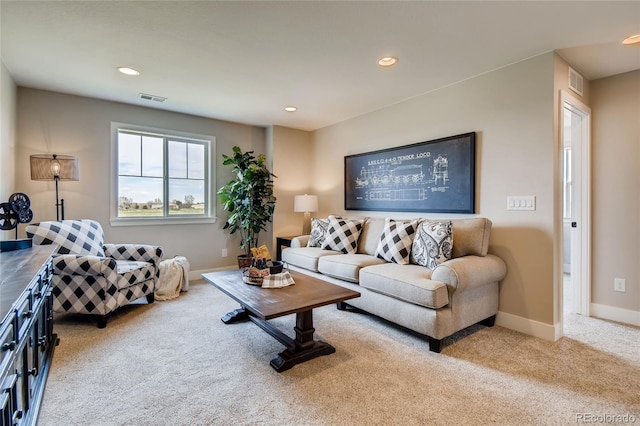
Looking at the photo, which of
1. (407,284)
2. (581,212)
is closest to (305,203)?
(407,284)

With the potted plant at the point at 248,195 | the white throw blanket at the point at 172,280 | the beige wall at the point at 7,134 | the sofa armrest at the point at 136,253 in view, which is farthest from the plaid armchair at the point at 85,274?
the potted plant at the point at 248,195

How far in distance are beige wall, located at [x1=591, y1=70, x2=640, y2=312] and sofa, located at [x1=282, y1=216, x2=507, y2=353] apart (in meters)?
1.16

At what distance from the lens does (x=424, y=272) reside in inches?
107

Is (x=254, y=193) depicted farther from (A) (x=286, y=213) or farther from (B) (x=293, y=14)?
(B) (x=293, y=14)

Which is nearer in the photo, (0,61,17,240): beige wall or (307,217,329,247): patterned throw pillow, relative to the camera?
(0,61,17,240): beige wall

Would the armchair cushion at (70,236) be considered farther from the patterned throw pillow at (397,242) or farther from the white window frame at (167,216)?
the patterned throw pillow at (397,242)

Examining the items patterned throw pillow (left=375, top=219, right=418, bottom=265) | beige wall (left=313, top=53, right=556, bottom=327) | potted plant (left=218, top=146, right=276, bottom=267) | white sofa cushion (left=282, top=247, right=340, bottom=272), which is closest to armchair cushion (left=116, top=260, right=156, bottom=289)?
potted plant (left=218, top=146, right=276, bottom=267)

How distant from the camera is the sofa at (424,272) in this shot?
2.39 meters

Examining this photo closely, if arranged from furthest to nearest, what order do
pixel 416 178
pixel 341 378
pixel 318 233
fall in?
pixel 318 233, pixel 416 178, pixel 341 378

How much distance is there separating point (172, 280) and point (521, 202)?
12.5 feet

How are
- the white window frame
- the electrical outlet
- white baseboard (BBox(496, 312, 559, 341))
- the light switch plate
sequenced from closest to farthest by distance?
white baseboard (BBox(496, 312, 559, 341)) < the light switch plate < the electrical outlet < the white window frame

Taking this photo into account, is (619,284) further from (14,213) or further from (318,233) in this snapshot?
(14,213)

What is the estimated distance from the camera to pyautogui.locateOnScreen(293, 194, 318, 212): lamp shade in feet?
15.6

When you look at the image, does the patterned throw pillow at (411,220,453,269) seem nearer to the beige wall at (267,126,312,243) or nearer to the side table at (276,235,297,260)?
the side table at (276,235,297,260)
